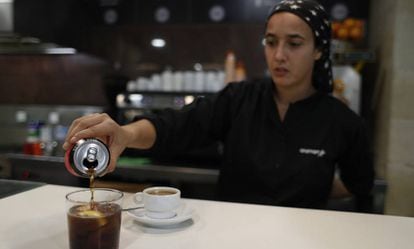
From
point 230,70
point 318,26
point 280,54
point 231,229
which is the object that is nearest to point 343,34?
point 230,70

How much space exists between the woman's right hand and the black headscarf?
0.72 m

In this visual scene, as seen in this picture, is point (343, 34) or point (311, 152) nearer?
point (311, 152)

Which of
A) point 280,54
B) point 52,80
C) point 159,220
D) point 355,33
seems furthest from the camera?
point 52,80

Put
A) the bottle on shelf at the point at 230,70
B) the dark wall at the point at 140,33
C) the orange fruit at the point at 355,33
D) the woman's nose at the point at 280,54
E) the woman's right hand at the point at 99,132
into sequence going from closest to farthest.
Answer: the woman's right hand at the point at 99,132 → the woman's nose at the point at 280,54 → the orange fruit at the point at 355,33 → the bottle on shelf at the point at 230,70 → the dark wall at the point at 140,33

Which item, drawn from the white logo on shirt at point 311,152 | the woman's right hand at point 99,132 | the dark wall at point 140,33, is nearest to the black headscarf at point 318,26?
the white logo on shirt at point 311,152

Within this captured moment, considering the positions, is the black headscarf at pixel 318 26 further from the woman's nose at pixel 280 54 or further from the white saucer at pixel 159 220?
the white saucer at pixel 159 220

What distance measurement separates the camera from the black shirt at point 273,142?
1.36 meters

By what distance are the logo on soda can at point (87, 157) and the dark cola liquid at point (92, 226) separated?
8cm

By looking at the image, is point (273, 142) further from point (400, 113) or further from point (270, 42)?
point (400, 113)

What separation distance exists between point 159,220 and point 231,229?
16 centimetres

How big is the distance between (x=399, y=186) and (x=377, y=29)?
40.7 inches

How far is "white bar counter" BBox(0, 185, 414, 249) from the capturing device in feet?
2.62

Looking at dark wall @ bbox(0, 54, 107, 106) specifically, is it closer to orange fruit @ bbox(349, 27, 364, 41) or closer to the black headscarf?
orange fruit @ bbox(349, 27, 364, 41)

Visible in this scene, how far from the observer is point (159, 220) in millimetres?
870
